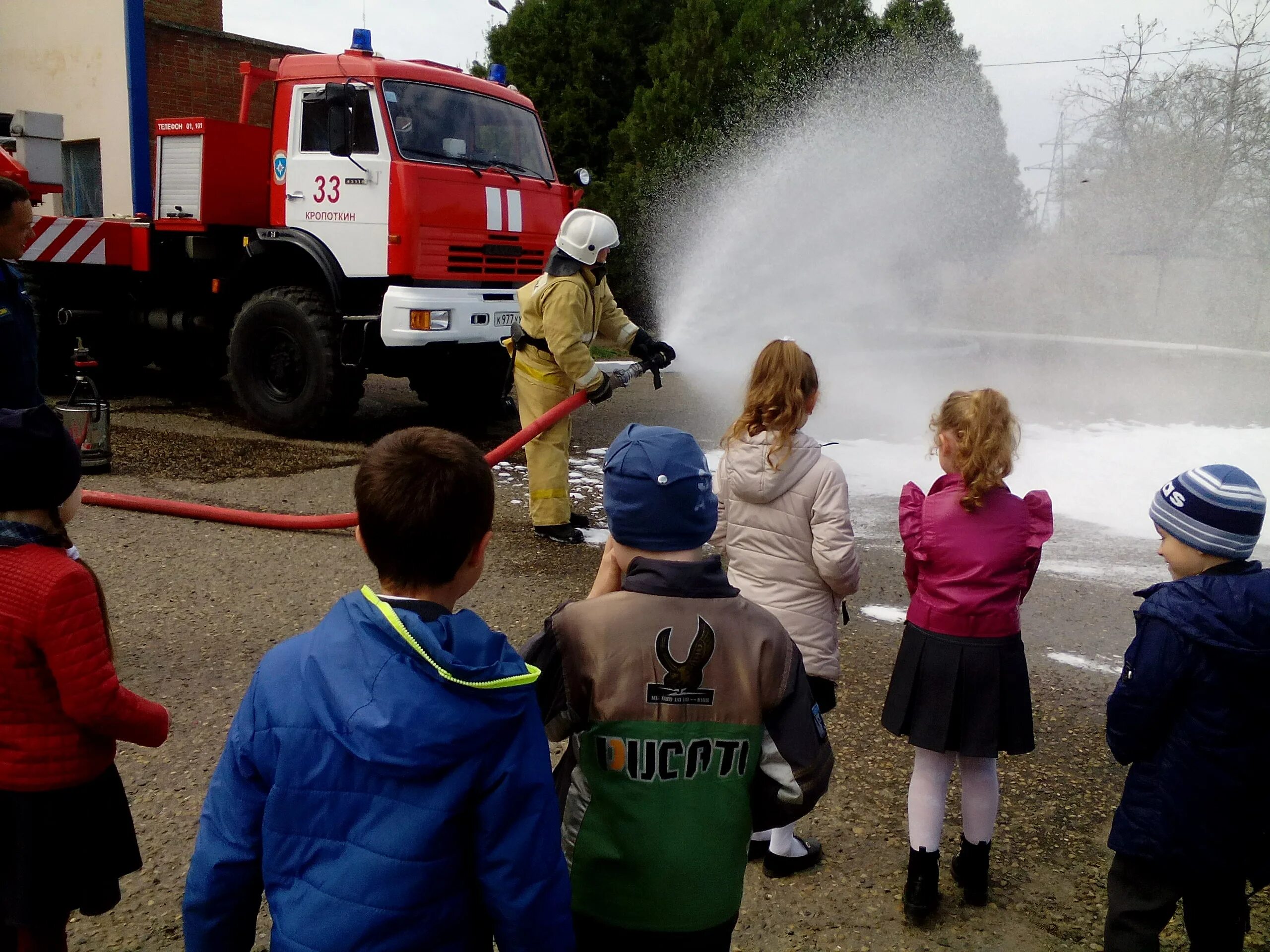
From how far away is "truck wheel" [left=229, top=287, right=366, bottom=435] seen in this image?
317 inches

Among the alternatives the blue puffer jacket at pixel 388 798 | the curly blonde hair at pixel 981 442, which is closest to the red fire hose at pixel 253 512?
the curly blonde hair at pixel 981 442

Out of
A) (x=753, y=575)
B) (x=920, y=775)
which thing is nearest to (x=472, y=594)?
(x=753, y=575)

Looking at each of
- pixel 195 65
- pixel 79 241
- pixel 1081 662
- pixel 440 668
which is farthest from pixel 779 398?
pixel 195 65

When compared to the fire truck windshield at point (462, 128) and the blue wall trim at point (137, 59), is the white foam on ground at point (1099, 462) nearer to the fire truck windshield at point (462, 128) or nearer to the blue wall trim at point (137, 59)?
the fire truck windshield at point (462, 128)

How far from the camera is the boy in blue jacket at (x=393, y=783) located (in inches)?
55.4

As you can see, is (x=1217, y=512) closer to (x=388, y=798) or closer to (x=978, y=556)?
(x=978, y=556)

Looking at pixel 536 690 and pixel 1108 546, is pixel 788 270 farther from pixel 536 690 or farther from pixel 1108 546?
pixel 536 690

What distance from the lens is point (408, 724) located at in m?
1.38

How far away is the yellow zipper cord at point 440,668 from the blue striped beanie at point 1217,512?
4.74ft

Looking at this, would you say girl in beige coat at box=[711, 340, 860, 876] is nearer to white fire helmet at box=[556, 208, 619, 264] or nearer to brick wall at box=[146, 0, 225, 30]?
white fire helmet at box=[556, 208, 619, 264]

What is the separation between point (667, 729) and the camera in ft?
5.52

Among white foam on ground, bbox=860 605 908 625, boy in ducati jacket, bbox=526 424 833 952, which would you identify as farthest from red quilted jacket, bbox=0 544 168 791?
white foam on ground, bbox=860 605 908 625

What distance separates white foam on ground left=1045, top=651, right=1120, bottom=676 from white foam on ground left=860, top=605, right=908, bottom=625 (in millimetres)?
696

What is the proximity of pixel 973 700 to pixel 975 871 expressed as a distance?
19.5 inches
